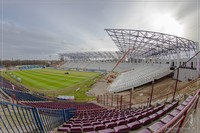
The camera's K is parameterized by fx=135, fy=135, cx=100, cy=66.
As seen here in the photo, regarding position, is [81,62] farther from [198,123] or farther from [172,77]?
[198,123]

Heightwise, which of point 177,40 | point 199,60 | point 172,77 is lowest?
point 172,77

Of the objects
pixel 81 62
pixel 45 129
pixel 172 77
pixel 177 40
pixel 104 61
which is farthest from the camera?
pixel 81 62

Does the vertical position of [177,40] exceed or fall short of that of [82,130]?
it exceeds it

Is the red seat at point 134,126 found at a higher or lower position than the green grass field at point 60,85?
higher

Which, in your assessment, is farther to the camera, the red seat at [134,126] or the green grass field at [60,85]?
the green grass field at [60,85]

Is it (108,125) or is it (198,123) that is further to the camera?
(108,125)

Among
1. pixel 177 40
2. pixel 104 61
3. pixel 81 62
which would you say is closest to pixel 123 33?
pixel 177 40

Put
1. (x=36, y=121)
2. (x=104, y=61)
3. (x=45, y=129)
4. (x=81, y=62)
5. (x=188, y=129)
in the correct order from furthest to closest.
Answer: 1. (x=81, y=62)
2. (x=104, y=61)
3. (x=45, y=129)
4. (x=36, y=121)
5. (x=188, y=129)

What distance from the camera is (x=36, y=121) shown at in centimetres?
484

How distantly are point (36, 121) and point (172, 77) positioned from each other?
31.3 m

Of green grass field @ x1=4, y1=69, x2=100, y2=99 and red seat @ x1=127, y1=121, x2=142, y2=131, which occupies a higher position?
red seat @ x1=127, y1=121, x2=142, y2=131

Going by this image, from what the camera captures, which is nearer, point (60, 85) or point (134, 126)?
point (134, 126)

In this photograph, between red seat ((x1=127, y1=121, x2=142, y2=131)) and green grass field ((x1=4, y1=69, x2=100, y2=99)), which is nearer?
red seat ((x1=127, y1=121, x2=142, y2=131))

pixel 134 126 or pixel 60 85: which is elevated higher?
pixel 134 126
